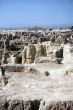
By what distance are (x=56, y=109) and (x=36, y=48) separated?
14.0 meters

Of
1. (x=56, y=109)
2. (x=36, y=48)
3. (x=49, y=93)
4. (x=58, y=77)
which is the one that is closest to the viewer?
(x=56, y=109)

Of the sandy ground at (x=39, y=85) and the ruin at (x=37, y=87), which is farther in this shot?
the sandy ground at (x=39, y=85)

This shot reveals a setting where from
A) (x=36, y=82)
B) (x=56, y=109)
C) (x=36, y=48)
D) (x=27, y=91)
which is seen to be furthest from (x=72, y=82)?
(x=36, y=48)

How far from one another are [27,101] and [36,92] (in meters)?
0.98

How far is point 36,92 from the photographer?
8.19m

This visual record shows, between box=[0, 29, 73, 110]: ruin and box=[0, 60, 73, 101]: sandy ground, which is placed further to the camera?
box=[0, 60, 73, 101]: sandy ground

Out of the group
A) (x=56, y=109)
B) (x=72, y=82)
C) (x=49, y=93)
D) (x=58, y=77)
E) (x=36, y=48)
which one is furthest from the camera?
(x=36, y=48)

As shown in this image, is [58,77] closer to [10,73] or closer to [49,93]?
[10,73]

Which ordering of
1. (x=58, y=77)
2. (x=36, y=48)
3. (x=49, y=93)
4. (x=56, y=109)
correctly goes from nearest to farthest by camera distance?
(x=56, y=109), (x=49, y=93), (x=58, y=77), (x=36, y=48)

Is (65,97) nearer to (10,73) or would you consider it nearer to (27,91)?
(27,91)

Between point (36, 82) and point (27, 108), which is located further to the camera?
point (36, 82)

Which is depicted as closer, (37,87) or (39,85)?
(37,87)

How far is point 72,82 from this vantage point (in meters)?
9.52

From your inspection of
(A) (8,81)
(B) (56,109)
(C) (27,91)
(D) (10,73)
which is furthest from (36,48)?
(B) (56,109)
